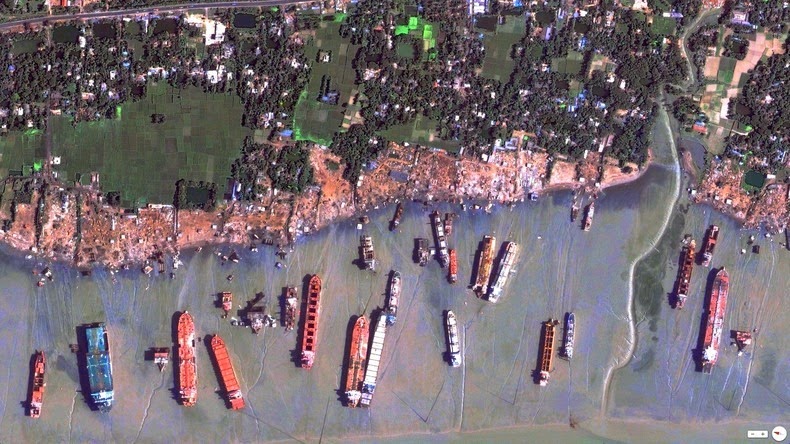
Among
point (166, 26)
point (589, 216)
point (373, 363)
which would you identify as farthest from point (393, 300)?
point (166, 26)

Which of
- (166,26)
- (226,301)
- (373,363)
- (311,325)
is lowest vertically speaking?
(373,363)

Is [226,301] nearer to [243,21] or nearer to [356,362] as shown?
[356,362]

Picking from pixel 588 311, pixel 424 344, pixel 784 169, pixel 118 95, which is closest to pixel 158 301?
pixel 118 95

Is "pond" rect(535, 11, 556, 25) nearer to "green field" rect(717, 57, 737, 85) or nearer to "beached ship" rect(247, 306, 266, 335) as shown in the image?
"green field" rect(717, 57, 737, 85)

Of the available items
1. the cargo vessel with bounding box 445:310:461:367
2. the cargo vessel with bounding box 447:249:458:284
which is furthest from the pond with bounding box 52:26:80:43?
the cargo vessel with bounding box 445:310:461:367

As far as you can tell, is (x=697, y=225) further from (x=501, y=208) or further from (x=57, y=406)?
(x=57, y=406)
